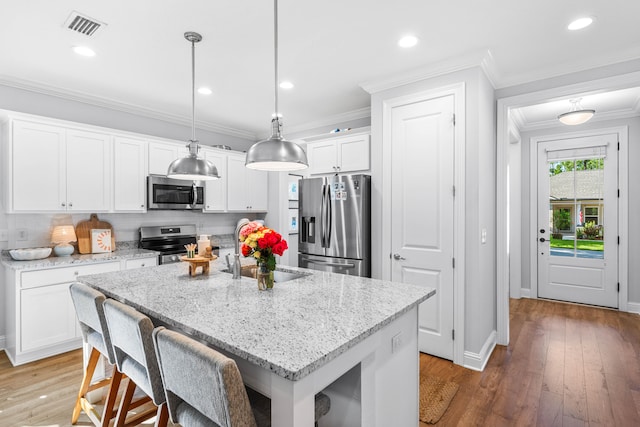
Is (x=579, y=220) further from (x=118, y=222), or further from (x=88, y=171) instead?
(x=88, y=171)

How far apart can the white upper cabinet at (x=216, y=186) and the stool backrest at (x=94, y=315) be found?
2.73 metres

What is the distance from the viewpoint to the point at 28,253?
3.09 meters

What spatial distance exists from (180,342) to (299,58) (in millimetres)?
2467

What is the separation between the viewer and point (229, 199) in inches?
191

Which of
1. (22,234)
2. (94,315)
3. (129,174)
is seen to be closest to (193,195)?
(129,174)

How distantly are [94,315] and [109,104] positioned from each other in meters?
3.02

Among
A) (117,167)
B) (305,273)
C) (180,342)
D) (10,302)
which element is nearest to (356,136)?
(305,273)

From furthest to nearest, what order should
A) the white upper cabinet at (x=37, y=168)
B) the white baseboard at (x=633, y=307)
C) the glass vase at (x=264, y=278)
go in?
the white baseboard at (x=633, y=307)
the white upper cabinet at (x=37, y=168)
the glass vase at (x=264, y=278)

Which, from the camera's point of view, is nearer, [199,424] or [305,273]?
[199,424]

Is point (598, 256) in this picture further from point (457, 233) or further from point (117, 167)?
point (117, 167)

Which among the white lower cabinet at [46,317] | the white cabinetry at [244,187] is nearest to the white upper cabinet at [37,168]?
the white lower cabinet at [46,317]

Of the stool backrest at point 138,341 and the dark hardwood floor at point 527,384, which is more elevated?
the stool backrest at point 138,341

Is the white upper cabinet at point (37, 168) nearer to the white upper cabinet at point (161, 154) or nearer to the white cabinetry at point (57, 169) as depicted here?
the white cabinetry at point (57, 169)

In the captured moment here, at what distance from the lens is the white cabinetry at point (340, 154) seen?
12.1 ft
